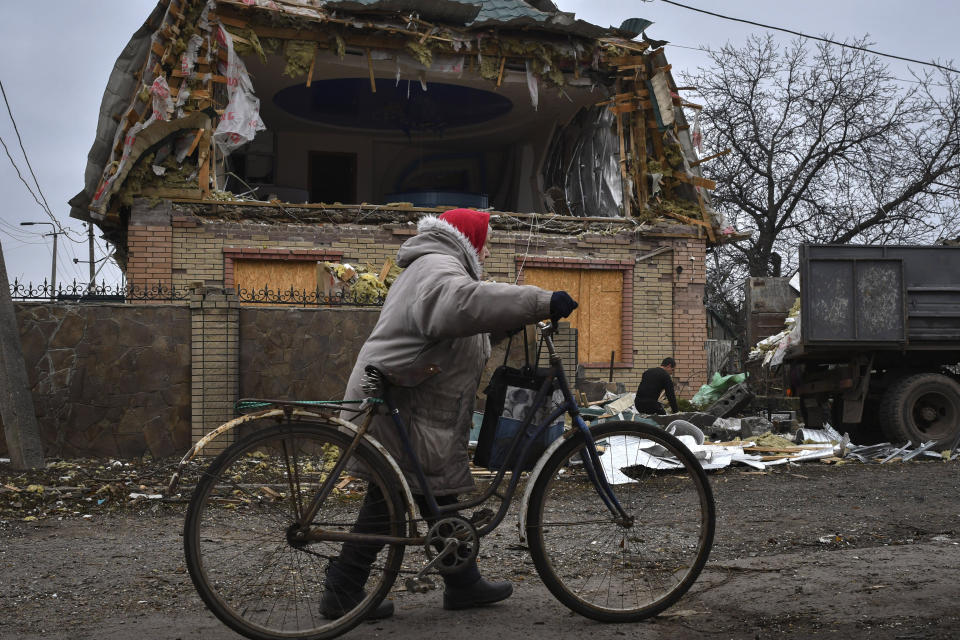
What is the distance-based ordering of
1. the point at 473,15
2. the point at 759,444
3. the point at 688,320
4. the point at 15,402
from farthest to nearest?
the point at 688,320 → the point at 473,15 → the point at 759,444 → the point at 15,402

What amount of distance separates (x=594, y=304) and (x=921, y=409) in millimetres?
6078

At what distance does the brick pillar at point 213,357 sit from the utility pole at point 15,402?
1473 mm

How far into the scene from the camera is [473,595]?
4027 mm

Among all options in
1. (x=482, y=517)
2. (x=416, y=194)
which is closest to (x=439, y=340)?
(x=482, y=517)

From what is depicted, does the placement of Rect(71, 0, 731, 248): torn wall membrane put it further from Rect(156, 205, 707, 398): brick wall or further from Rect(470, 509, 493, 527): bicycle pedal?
Rect(470, 509, 493, 527): bicycle pedal

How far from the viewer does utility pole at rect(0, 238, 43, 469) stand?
8367 millimetres

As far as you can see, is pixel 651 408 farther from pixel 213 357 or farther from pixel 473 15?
pixel 473 15

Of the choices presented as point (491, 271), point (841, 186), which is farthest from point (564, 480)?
point (841, 186)

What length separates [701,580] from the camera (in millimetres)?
4547

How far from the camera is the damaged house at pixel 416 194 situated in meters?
14.5

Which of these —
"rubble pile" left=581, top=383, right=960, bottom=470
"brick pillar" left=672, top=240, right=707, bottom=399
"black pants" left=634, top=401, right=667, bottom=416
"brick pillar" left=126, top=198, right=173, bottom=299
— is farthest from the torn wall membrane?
"rubble pile" left=581, top=383, right=960, bottom=470

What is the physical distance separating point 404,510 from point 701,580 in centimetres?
169

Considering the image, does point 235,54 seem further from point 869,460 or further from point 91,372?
point 869,460

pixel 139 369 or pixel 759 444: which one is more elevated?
pixel 139 369
